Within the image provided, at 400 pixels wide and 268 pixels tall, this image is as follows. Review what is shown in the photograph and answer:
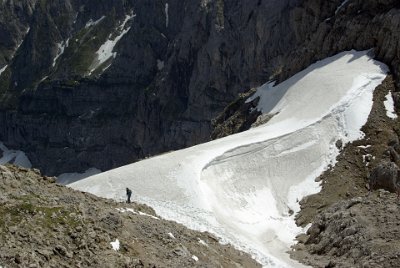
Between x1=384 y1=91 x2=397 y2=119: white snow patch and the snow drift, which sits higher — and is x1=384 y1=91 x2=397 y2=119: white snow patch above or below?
above

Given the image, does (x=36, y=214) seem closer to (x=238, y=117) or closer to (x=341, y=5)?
(x=238, y=117)

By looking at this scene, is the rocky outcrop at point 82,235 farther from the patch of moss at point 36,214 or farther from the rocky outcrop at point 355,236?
the rocky outcrop at point 355,236

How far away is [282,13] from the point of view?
14200 cm

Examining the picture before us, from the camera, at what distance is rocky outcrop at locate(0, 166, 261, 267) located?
920 inches

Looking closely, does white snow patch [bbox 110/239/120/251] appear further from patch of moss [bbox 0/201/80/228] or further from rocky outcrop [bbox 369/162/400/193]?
rocky outcrop [bbox 369/162/400/193]

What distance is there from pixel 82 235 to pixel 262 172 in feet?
81.6

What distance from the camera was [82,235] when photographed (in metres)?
25.3

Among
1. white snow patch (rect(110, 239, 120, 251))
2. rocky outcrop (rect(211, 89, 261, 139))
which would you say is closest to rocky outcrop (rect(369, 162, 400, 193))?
white snow patch (rect(110, 239, 120, 251))

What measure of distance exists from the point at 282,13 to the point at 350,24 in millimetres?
73492

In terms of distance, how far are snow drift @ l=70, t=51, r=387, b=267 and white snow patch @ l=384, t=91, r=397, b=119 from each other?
5.26ft

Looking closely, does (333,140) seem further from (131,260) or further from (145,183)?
(131,260)

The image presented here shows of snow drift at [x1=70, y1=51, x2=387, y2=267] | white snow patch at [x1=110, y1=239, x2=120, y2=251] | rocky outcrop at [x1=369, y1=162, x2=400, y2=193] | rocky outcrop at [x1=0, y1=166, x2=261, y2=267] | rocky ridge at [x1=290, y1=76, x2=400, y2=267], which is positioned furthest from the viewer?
rocky outcrop at [x1=369, y1=162, x2=400, y2=193]

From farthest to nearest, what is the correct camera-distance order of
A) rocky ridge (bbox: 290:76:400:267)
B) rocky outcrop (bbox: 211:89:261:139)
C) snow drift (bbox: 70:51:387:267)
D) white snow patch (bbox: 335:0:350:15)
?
white snow patch (bbox: 335:0:350:15) < rocky outcrop (bbox: 211:89:261:139) < snow drift (bbox: 70:51:387:267) < rocky ridge (bbox: 290:76:400:267)

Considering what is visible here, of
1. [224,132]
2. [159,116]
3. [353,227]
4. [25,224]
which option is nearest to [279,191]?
[353,227]
